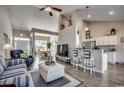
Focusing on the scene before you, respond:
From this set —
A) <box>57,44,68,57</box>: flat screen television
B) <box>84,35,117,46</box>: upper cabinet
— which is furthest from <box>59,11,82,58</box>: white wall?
<box>84,35,117,46</box>: upper cabinet

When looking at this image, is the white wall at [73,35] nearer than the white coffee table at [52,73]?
No

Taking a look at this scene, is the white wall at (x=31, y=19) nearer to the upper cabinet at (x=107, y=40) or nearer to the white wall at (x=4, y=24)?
the white wall at (x=4, y=24)

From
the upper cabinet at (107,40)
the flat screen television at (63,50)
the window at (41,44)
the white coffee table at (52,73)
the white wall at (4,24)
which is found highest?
the white wall at (4,24)

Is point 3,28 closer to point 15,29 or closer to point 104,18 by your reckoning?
point 15,29

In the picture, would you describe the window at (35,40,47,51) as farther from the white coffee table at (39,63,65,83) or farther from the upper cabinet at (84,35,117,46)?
the upper cabinet at (84,35,117,46)

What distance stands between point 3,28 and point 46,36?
5.57ft

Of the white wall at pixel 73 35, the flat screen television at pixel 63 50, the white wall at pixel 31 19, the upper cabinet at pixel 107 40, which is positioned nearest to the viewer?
the white wall at pixel 31 19

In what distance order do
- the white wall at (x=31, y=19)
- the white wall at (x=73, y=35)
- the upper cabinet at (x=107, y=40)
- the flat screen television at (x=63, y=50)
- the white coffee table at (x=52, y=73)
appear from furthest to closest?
the upper cabinet at (x=107, y=40) < the flat screen television at (x=63, y=50) < the white wall at (x=73, y=35) < the white wall at (x=31, y=19) < the white coffee table at (x=52, y=73)

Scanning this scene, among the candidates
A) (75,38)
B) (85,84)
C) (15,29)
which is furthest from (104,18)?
(15,29)

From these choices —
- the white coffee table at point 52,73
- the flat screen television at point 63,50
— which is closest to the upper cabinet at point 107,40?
the flat screen television at point 63,50

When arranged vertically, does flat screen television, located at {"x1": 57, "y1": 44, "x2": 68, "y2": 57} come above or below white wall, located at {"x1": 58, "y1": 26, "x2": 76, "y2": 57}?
below

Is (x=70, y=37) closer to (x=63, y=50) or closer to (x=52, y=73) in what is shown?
(x=63, y=50)

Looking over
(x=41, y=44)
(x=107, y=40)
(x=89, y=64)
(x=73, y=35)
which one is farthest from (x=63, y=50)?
(x=107, y=40)

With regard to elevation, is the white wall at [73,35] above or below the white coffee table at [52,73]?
above
